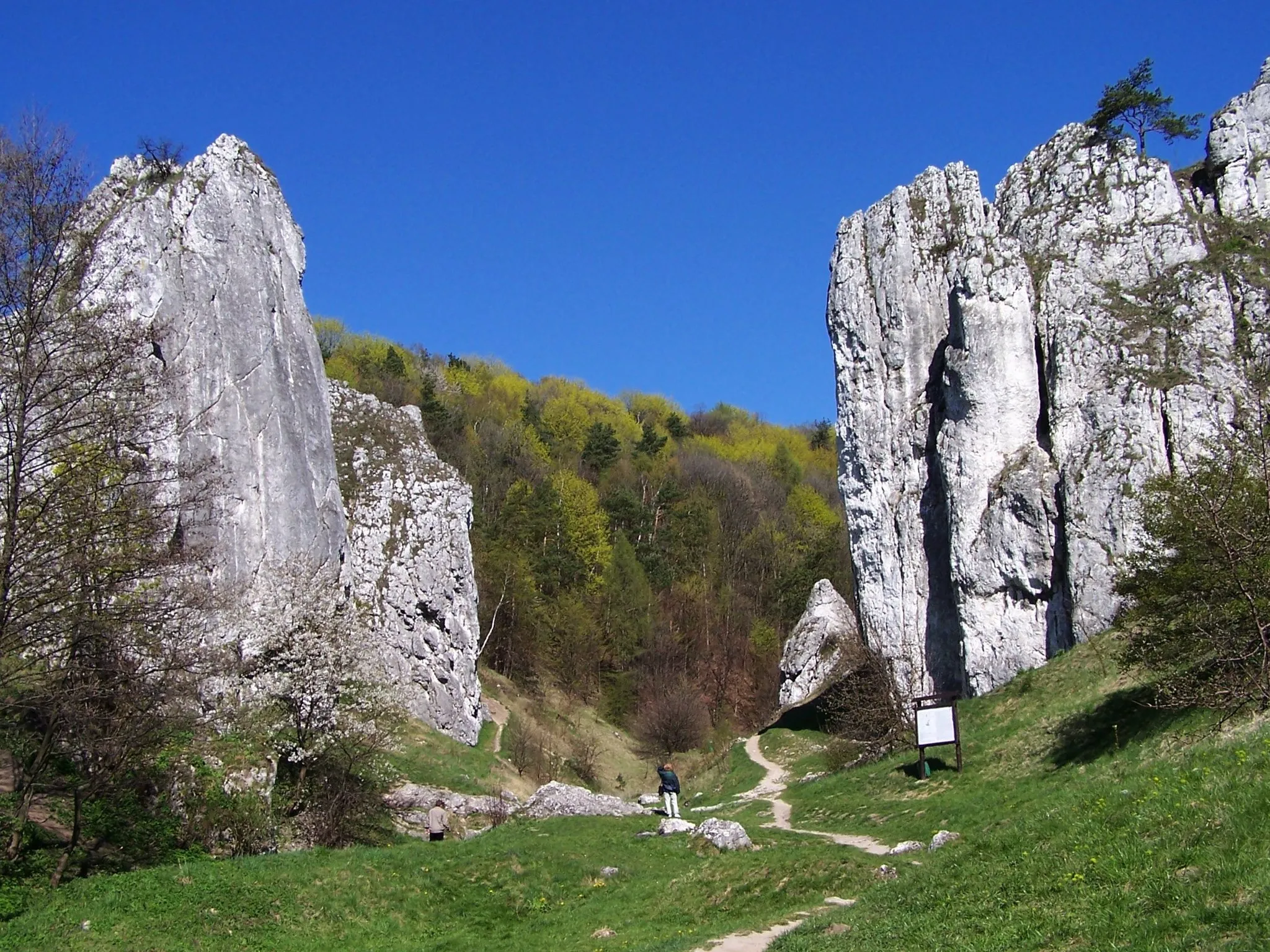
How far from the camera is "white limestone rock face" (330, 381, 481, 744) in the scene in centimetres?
3694

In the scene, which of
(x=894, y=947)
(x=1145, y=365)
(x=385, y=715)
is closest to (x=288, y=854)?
(x=385, y=715)

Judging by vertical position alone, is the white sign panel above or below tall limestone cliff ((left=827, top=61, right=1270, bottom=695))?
below

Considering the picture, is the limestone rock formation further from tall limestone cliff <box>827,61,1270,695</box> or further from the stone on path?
the stone on path

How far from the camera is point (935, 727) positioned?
22938 mm

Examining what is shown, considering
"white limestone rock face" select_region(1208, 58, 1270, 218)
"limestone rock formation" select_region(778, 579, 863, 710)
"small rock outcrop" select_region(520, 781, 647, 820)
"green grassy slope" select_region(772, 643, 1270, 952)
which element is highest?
"white limestone rock face" select_region(1208, 58, 1270, 218)

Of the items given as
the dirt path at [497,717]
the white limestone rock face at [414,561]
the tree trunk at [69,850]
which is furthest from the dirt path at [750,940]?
the dirt path at [497,717]

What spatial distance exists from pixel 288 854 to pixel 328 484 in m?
19.6

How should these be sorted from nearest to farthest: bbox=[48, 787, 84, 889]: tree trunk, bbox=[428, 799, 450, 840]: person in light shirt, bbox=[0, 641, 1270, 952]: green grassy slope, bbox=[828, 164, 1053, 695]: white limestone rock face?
1. bbox=[0, 641, 1270, 952]: green grassy slope
2. bbox=[48, 787, 84, 889]: tree trunk
3. bbox=[428, 799, 450, 840]: person in light shirt
4. bbox=[828, 164, 1053, 695]: white limestone rock face

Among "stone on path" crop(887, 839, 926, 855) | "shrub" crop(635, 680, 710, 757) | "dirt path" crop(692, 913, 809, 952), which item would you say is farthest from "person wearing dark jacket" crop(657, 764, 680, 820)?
"shrub" crop(635, 680, 710, 757)

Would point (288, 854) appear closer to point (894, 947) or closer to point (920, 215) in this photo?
point (894, 947)

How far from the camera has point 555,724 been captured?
1870 inches

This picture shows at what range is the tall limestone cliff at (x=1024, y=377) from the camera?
31344 millimetres

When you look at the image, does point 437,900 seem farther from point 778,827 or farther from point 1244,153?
point 1244,153

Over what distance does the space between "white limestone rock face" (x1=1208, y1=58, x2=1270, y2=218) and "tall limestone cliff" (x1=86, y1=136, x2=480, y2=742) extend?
101 feet
